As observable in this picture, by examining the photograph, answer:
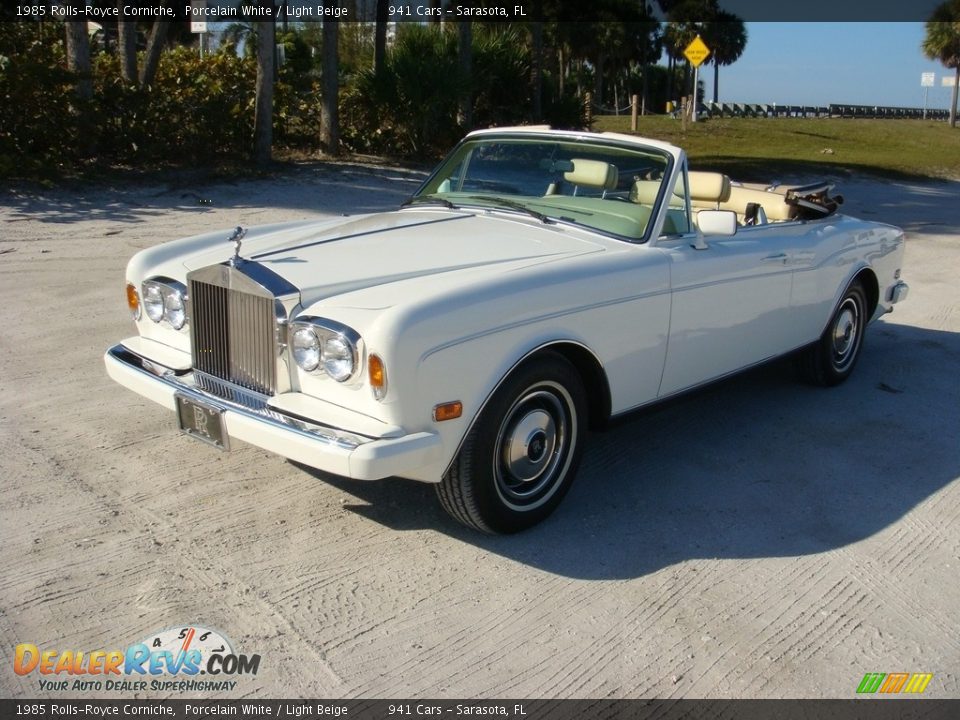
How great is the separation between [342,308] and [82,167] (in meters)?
11.1

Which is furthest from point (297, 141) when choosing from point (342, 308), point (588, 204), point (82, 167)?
point (342, 308)

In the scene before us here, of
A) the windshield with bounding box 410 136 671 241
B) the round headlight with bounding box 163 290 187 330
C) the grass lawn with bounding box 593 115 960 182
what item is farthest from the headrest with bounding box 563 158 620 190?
the grass lawn with bounding box 593 115 960 182

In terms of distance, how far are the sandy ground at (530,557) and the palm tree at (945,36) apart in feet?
173

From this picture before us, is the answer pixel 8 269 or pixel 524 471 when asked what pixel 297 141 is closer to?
pixel 8 269

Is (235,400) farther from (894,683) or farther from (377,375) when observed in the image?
(894,683)

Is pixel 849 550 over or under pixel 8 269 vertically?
under

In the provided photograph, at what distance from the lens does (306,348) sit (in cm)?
373

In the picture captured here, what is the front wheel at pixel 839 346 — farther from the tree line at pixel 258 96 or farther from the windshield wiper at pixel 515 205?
the tree line at pixel 258 96

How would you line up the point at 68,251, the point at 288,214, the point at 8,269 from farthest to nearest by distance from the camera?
the point at 288,214, the point at 68,251, the point at 8,269

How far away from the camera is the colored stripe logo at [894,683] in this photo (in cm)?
322

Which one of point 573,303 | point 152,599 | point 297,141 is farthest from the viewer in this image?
point 297,141

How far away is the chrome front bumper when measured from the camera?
3416 mm

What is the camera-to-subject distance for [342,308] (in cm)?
367

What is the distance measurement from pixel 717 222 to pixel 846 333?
2143 millimetres
